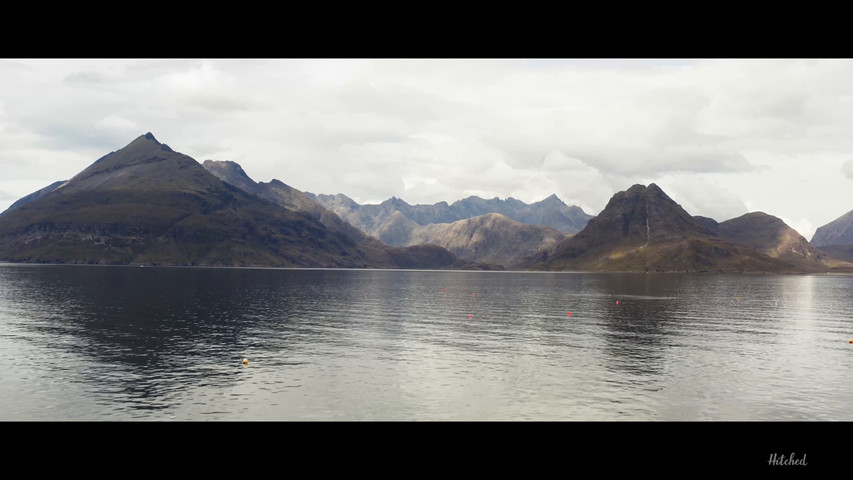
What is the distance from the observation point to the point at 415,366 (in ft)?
187

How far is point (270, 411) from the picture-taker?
131 ft

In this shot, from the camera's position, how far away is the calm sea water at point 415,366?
4097 centimetres

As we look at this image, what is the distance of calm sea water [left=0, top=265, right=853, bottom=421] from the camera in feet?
134

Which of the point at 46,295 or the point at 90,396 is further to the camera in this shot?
the point at 46,295
